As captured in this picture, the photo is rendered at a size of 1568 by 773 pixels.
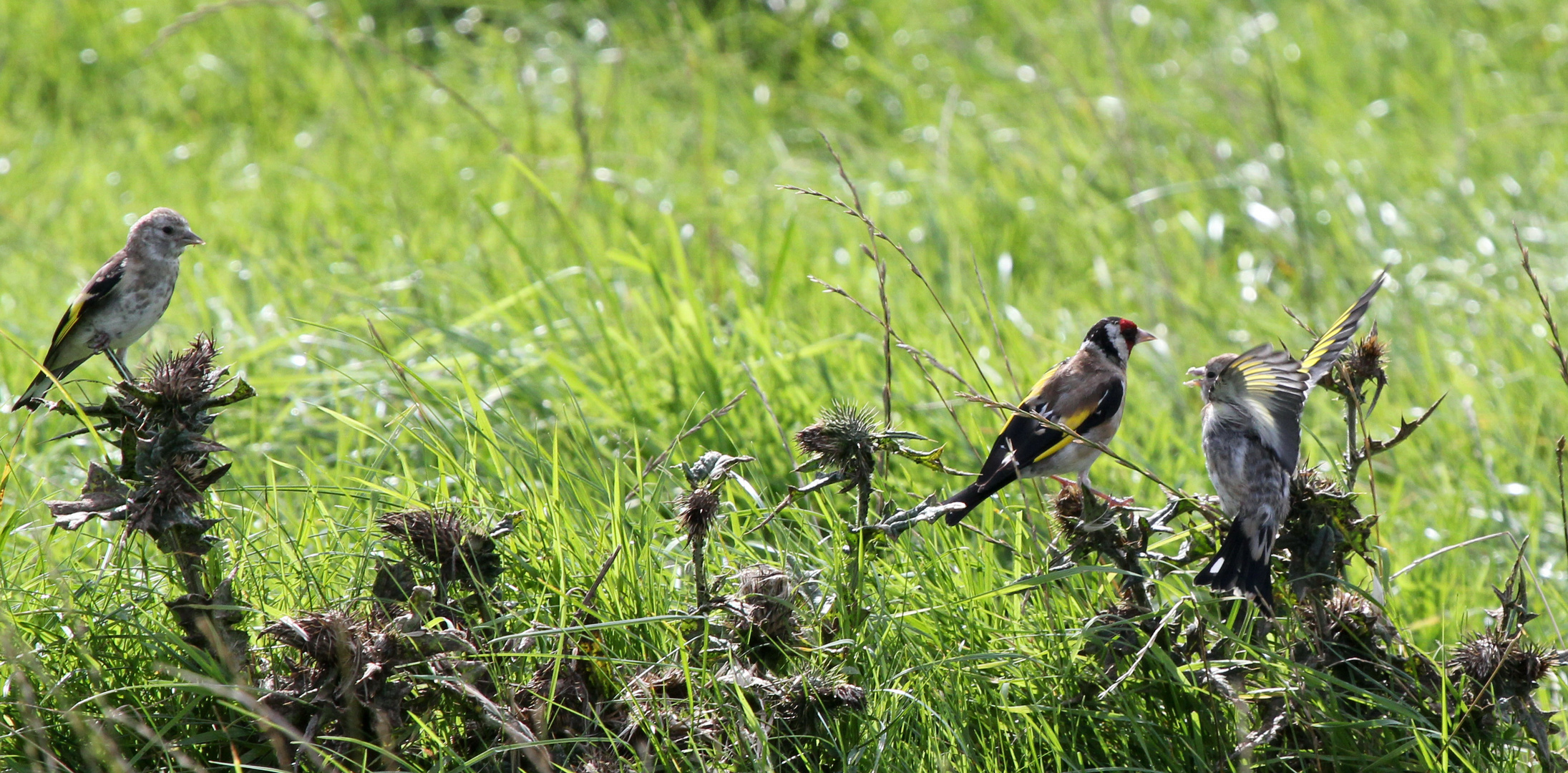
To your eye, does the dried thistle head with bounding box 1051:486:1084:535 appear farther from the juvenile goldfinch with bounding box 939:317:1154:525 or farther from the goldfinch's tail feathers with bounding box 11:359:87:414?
the goldfinch's tail feathers with bounding box 11:359:87:414

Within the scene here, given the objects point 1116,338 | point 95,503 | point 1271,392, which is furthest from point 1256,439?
point 95,503

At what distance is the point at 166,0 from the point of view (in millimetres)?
9359

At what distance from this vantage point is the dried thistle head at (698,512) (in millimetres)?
2484

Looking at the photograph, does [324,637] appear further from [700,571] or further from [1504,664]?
[1504,664]

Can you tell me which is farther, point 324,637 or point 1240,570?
point 1240,570

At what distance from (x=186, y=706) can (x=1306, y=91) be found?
24.5 ft

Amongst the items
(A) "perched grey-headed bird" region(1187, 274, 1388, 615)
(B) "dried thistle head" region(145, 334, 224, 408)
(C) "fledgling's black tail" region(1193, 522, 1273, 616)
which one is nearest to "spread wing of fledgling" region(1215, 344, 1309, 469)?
(A) "perched grey-headed bird" region(1187, 274, 1388, 615)

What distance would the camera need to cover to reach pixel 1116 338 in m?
4.45

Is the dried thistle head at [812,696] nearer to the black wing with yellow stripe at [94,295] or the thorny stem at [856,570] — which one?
the thorny stem at [856,570]

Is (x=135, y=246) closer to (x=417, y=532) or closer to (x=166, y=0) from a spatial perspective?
(x=417, y=532)

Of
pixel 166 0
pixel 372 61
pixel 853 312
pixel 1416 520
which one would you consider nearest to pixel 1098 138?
pixel 853 312

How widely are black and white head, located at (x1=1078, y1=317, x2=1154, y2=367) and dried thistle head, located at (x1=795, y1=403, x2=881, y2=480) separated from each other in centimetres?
194

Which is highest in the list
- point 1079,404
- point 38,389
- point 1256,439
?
point 38,389

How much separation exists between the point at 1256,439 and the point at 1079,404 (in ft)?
4.11
